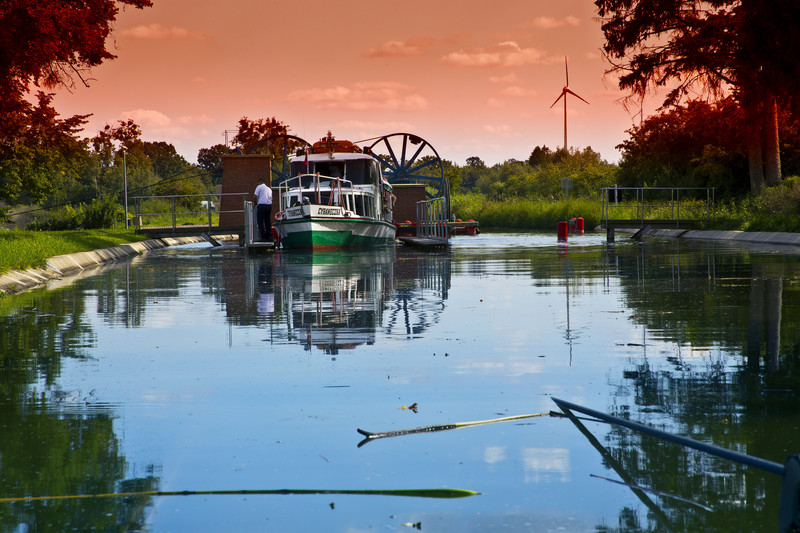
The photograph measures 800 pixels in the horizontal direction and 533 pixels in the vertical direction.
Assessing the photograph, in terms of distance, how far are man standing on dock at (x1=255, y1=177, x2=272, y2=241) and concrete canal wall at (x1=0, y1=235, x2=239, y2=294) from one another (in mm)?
3933

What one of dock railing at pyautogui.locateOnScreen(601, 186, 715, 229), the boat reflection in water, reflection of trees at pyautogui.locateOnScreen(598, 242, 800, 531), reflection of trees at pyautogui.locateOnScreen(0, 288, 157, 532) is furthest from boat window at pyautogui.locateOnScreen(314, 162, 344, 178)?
reflection of trees at pyautogui.locateOnScreen(0, 288, 157, 532)

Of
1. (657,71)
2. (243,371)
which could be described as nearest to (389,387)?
(243,371)

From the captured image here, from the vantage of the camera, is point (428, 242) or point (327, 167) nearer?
point (428, 242)

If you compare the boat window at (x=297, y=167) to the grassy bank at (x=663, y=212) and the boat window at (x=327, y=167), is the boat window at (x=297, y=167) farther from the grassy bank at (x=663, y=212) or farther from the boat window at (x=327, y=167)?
the grassy bank at (x=663, y=212)

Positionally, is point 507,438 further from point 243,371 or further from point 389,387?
point 243,371

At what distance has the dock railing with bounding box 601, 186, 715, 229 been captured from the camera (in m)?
41.2

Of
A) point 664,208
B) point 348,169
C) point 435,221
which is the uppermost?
point 348,169

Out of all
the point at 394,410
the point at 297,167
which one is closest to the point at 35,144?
the point at 297,167

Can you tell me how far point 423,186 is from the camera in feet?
157

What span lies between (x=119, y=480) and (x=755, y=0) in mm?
24447

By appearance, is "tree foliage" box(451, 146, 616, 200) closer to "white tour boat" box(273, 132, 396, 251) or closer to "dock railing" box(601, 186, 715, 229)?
"dock railing" box(601, 186, 715, 229)

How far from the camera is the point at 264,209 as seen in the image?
104 ft

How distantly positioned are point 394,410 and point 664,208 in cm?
4376

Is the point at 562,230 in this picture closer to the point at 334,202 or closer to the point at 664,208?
the point at 334,202
